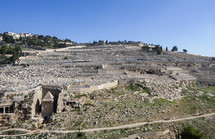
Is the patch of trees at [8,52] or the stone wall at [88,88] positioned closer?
the stone wall at [88,88]

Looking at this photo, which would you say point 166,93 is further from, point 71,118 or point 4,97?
point 4,97

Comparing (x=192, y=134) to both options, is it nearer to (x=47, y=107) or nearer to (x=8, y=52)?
(x=47, y=107)

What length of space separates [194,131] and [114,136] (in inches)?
281

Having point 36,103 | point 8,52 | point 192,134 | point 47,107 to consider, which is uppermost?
point 8,52

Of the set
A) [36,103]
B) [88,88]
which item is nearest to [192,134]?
[88,88]

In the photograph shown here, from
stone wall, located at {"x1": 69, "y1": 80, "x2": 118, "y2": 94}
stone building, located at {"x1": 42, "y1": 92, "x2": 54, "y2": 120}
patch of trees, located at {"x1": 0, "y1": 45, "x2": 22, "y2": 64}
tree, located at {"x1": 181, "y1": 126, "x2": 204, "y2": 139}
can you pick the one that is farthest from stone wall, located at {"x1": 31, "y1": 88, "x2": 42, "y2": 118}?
patch of trees, located at {"x1": 0, "y1": 45, "x2": 22, "y2": 64}

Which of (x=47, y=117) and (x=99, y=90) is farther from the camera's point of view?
(x=99, y=90)

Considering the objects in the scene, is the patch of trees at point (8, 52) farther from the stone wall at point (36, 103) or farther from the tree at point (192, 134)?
the tree at point (192, 134)

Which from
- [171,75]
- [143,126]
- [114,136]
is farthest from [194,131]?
[171,75]

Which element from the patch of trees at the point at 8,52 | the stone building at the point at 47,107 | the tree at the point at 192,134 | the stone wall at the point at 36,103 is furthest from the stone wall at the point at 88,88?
the patch of trees at the point at 8,52

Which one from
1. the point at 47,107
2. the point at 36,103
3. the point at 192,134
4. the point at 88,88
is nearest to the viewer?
the point at 192,134

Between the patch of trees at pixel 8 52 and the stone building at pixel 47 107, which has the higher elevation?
the patch of trees at pixel 8 52

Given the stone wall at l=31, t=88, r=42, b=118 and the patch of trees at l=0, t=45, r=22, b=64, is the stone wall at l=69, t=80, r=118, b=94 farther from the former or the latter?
the patch of trees at l=0, t=45, r=22, b=64

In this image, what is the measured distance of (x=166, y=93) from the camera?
26703mm
